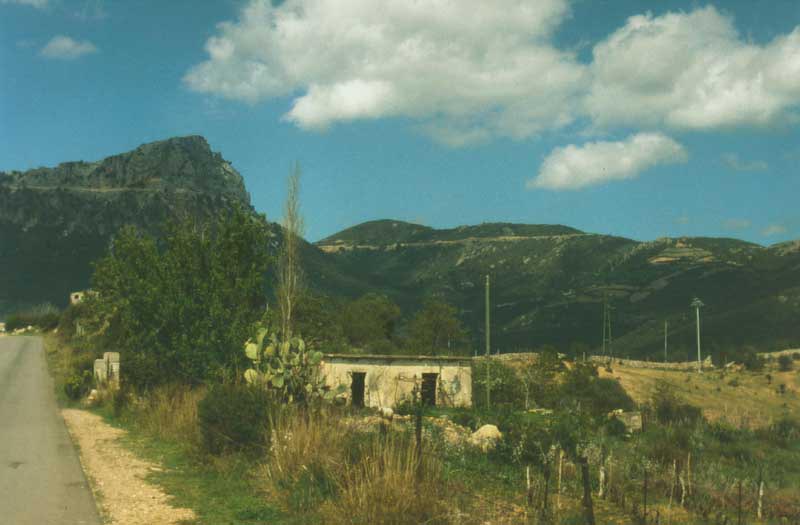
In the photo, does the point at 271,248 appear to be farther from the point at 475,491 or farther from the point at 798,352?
the point at 798,352

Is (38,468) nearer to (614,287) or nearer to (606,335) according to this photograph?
(606,335)

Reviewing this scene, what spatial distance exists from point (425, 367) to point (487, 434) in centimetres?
1448

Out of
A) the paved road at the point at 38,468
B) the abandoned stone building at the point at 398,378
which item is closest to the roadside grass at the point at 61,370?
the paved road at the point at 38,468

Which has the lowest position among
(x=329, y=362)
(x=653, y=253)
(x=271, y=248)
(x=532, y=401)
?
(x=532, y=401)

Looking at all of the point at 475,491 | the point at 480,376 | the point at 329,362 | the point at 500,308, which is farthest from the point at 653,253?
the point at 475,491

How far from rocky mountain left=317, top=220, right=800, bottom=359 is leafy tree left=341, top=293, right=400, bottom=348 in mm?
20605

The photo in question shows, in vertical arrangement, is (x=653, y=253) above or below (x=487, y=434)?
above

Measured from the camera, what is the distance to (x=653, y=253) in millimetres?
125312

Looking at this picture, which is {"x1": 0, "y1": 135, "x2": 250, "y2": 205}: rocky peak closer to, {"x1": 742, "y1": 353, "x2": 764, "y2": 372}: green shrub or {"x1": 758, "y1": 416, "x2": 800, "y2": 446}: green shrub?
{"x1": 742, "y1": 353, "x2": 764, "y2": 372}: green shrub

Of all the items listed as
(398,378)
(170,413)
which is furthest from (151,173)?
(170,413)

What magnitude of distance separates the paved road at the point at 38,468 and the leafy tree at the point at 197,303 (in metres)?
3.03

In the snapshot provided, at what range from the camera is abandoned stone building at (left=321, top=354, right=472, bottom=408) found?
30.5 m

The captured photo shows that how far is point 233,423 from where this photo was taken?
11.8m

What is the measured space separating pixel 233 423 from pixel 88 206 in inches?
4971
